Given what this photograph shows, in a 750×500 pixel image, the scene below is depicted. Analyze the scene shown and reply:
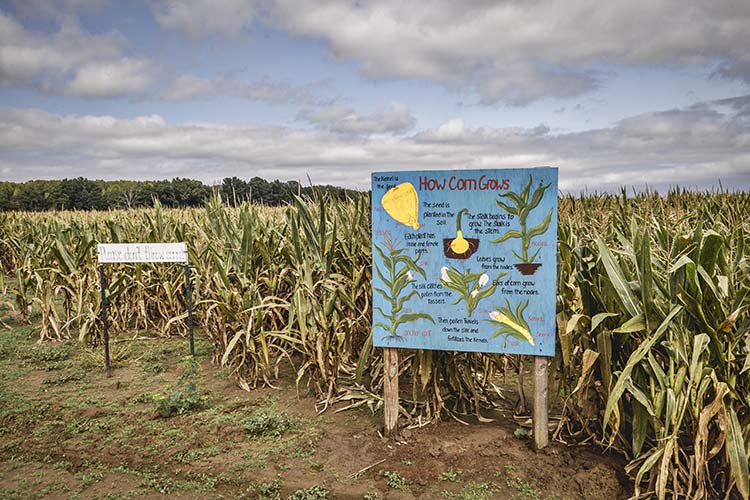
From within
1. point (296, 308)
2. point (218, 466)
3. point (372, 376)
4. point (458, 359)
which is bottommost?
point (218, 466)

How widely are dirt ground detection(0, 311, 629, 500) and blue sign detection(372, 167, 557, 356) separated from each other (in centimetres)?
76

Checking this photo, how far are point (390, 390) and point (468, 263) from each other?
1.13m

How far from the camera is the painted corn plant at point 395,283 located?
378 cm

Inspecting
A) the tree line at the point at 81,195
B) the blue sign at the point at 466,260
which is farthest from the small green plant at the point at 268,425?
the tree line at the point at 81,195

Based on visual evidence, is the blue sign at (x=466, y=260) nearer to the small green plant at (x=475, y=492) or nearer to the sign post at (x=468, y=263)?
the sign post at (x=468, y=263)

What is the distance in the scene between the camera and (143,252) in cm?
609

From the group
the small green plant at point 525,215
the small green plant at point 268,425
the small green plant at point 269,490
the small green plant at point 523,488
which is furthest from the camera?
the small green plant at point 268,425

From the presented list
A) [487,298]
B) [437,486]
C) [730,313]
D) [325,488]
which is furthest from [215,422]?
[730,313]

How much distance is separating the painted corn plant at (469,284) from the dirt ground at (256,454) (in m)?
1.04

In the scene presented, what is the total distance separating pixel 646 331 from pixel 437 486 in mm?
1582

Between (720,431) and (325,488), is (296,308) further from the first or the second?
(720,431)

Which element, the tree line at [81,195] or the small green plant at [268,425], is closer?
the small green plant at [268,425]

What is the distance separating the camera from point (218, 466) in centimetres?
377

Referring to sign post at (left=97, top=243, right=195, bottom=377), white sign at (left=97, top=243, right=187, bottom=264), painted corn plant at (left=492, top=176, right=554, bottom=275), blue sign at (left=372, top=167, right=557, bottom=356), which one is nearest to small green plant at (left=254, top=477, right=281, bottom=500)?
blue sign at (left=372, top=167, right=557, bottom=356)
